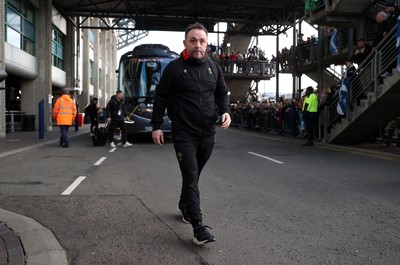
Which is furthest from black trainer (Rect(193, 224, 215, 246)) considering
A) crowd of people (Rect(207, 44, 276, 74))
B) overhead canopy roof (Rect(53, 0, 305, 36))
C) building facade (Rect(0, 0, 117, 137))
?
crowd of people (Rect(207, 44, 276, 74))

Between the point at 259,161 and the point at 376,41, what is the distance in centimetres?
509

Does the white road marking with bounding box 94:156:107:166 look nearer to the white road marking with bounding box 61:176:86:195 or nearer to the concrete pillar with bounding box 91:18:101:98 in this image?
the white road marking with bounding box 61:176:86:195

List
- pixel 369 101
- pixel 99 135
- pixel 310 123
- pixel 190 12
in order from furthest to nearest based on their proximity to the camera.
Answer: pixel 190 12, pixel 310 123, pixel 99 135, pixel 369 101

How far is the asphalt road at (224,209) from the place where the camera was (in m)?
4.03

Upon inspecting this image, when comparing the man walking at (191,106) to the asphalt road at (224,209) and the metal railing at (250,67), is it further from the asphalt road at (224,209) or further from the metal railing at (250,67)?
the metal railing at (250,67)

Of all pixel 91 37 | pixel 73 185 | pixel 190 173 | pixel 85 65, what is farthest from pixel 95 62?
pixel 190 173

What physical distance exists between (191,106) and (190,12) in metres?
25.3

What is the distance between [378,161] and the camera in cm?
1057

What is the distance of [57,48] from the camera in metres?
28.5

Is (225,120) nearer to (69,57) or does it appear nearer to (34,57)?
(34,57)

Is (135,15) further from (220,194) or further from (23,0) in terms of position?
(220,194)

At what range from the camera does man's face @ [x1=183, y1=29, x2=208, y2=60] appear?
167 inches

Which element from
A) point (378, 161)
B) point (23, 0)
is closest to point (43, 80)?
point (23, 0)

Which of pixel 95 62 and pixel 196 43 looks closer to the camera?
pixel 196 43
